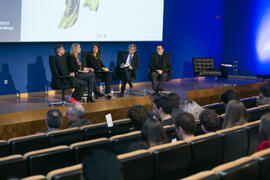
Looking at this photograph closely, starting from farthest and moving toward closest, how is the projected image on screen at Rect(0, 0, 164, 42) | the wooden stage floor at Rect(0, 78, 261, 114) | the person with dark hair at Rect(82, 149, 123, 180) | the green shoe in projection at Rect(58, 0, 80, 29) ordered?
the green shoe in projection at Rect(58, 0, 80, 29), the projected image on screen at Rect(0, 0, 164, 42), the wooden stage floor at Rect(0, 78, 261, 114), the person with dark hair at Rect(82, 149, 123, 180)

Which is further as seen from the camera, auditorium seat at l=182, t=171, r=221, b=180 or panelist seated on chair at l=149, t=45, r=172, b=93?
panelist seated on chair at l=149, t=45, r=172, b=93

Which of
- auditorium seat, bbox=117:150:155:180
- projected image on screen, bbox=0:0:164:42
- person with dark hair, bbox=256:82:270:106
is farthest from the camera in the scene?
projected image on screen, bbox=0:0:164:42

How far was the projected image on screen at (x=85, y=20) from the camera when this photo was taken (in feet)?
24.3

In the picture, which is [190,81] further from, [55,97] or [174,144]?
[174,144]

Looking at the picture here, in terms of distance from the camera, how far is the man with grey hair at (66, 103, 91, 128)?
3.76 metres

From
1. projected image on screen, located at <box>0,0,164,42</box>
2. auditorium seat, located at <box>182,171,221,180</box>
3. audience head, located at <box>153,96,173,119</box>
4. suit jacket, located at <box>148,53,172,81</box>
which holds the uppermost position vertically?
projected image on screen, located at <box>0,0,164,42</box>

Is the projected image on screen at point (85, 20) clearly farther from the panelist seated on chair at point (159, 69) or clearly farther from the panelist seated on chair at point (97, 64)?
the panelist seated on chair at point (159, 69)

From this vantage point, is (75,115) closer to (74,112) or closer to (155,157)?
(74,112)

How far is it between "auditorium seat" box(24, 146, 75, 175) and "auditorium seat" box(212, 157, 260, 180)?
3.61 feet

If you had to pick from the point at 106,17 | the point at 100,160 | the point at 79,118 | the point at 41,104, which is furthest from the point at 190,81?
the point at 100,160

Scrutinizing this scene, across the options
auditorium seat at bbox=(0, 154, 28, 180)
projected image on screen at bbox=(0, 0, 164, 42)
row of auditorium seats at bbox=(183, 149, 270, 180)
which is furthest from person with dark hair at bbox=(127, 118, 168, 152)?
projected image on screen at bbox=(0, 0, 164, 42)

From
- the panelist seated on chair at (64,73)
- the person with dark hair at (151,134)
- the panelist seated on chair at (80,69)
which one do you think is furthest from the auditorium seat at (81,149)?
the panelist seated on chair at (80,69)

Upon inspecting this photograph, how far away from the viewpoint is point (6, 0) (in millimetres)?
7066

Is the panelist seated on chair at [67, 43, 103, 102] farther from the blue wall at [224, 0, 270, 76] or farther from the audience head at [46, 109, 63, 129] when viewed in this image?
the blue wall at [224, 0, 270, 76]
